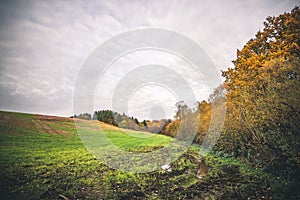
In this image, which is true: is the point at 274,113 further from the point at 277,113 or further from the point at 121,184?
the point at 121,184

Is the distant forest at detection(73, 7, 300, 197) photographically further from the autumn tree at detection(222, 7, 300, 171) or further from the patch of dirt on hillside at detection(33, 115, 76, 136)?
the patch of dirt on hillside at detection(33, 115, 76, 136)

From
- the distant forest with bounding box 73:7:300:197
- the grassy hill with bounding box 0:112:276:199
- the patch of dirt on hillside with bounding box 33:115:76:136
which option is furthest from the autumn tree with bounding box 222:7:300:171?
the patch of dirt on hillside with bounding box 33:115:76:136

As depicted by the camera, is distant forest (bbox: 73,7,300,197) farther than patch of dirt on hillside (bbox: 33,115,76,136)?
No

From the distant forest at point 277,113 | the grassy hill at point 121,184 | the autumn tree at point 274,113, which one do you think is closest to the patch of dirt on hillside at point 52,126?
the grassy hill at point 121,184

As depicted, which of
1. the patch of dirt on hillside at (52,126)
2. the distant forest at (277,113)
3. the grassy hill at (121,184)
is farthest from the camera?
the patch of dirt on hillside at (52,126)

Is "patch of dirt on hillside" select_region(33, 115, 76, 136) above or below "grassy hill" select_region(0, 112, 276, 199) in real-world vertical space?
above

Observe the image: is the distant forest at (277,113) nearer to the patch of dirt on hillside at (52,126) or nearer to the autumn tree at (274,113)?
the autumn tree at (274,113)

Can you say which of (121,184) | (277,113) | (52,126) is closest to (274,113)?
(277,113)

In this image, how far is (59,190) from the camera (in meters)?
7.22

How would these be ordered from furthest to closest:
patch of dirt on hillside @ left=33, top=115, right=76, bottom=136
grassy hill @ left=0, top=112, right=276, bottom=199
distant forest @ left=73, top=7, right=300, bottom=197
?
patch of dirt on hillside @ left=33, top=115, right=76, bottom=136, distant forest @ left=73, top=7, right=300, bottom=197, grassy hill @ left=0, top=112, right=276, bottom=199

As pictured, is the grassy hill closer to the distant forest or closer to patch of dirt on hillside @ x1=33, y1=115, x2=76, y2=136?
the distant forest

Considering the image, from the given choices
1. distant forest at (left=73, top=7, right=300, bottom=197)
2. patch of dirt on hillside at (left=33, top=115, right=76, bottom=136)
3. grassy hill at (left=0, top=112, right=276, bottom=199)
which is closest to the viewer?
grassy hill at (left=0, top=112, right=276, bottom=199)

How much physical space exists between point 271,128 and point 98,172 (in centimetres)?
949

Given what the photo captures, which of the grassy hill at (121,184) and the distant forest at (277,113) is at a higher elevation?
the distant forest at (277,113)
